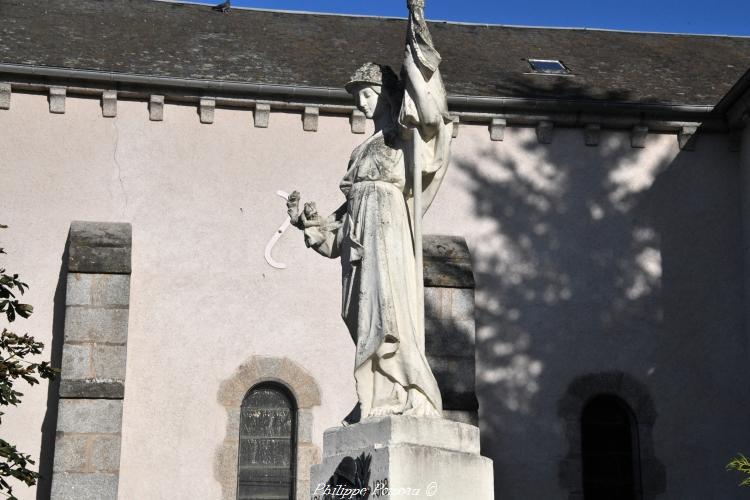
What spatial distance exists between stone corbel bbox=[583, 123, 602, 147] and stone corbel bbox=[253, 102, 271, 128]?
365 centimetres

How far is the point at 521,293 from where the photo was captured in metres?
14.6

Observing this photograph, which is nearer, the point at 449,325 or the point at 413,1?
the point at 413,1

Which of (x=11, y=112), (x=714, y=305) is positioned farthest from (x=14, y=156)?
(x=714, y=305)

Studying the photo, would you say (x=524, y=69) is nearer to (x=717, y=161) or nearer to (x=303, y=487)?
(x=717, y=161)

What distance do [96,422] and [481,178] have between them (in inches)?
205

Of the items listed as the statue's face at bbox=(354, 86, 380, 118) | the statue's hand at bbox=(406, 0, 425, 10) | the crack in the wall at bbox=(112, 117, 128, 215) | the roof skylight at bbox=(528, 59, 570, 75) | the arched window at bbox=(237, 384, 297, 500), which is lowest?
the arched window at bbox=(237, 384, 297, 500)

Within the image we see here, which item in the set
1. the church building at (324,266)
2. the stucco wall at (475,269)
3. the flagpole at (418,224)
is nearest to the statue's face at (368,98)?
the flagpole at (418,224)

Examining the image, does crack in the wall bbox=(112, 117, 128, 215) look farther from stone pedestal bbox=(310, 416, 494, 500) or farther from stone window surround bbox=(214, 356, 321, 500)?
stone pedestal bbox=(310, 416, 494, 500)

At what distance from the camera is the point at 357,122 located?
14.6 meters

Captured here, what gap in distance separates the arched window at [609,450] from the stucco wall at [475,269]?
322mm

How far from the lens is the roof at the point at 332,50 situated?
49.0 ft

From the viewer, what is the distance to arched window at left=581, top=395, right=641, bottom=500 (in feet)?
46.7

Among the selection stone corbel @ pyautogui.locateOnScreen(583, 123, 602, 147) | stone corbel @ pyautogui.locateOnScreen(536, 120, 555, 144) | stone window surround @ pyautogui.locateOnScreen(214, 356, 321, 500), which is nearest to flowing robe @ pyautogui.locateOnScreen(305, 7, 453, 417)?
stone window surround @ pyautogui.locateOnScreen(214, 356, 321, 500)

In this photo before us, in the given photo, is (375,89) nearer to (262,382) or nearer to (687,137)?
(262,382)
